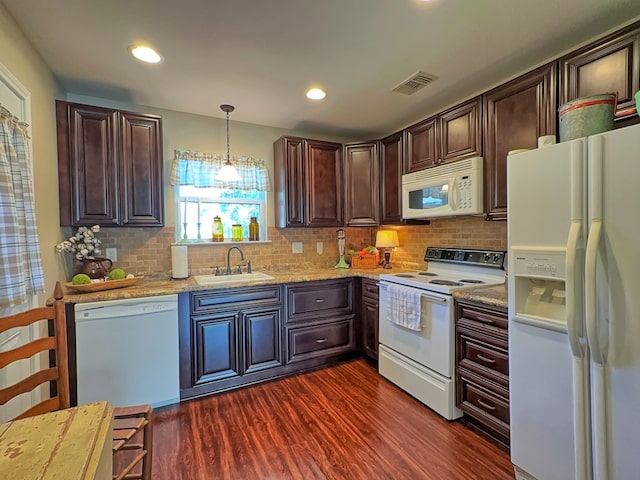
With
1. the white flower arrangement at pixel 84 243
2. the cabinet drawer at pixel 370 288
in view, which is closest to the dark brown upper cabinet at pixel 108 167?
the white flower arrangement at pixel 84 243

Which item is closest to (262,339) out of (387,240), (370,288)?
(370,288)

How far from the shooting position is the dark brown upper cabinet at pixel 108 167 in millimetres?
2305

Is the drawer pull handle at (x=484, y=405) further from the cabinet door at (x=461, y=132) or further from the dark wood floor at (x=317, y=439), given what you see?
the cabinet door at (x=461, y=132)

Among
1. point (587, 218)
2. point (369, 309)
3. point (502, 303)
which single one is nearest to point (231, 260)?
point (369, 309)

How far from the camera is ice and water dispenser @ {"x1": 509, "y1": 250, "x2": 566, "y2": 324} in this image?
55.7 inches

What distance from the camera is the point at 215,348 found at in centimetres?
250

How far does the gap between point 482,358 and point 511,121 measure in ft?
5.22

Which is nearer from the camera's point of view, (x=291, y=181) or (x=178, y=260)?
(x=178, y=260)

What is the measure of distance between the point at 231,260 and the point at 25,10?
2.22 metres

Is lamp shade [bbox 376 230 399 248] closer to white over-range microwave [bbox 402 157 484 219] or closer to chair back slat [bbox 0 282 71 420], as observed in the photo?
white over-range microwave [bbox 402 157 484 219]

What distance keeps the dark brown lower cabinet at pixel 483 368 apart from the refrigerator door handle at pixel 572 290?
49 cm

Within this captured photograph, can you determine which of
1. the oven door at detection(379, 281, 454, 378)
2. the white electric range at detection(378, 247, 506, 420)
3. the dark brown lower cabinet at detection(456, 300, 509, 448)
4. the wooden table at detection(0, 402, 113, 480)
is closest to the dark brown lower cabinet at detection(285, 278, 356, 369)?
the white electric range at detection(378, 247, 506, 420)

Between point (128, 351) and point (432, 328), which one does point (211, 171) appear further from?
point (432, 328)

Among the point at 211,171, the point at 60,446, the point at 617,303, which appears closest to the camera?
the point at 60,446
